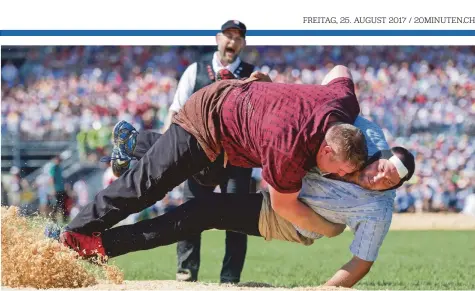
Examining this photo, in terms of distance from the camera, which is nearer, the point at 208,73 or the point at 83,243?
the point at 83,243

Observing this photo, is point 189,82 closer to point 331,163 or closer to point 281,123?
point 281,123

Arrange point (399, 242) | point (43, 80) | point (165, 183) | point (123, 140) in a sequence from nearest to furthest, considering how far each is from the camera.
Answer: point (165, 183) → point (123, 140) → point (399, 242) → point (43, 80)

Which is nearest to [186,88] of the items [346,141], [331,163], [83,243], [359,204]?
[83,243]

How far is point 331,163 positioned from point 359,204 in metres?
0.48

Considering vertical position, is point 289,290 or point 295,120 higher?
point 295,120

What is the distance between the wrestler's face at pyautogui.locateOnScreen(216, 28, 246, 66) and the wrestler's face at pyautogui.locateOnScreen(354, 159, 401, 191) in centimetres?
247

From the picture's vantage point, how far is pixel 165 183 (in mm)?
5359

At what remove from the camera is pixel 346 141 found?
4676 mm

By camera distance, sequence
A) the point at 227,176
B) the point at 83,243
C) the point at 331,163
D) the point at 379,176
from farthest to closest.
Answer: the point at 227,176, the point at 83,243, the point at 379,176, the point at 331,163
